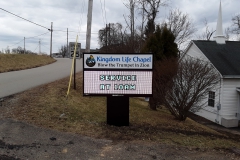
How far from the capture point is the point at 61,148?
4.95m

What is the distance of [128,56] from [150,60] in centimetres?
60

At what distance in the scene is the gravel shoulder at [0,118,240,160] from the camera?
4629 millimetres

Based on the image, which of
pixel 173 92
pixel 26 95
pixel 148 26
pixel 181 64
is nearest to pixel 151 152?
pixel 173 92

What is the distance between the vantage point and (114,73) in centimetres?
671

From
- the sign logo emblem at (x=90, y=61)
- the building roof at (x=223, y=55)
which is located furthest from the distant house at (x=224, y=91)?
the sign logo emblem at (x=90, y=61)

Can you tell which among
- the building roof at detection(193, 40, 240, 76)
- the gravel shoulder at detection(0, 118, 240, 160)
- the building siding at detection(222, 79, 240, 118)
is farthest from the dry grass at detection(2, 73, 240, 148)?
the building roof at detection(193, 40, 240, 76)

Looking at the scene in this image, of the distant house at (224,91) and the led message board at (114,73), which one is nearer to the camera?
the led message board at (114,73)

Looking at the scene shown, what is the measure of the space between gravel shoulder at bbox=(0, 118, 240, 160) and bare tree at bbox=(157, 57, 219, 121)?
3.31 metres

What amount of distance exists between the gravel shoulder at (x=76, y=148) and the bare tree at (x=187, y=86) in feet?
Result: 10.9

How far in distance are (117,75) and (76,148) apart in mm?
2393

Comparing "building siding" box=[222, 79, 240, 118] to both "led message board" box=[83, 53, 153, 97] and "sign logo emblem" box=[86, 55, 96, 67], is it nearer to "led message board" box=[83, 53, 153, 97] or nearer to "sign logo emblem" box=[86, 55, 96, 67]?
"led message board" box=[83, 53, 153, 97]

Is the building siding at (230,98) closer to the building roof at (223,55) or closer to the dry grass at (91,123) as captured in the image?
the building roof at (223,55)

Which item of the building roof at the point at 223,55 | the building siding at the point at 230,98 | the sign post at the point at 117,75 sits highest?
the building roof at the point at 223,55

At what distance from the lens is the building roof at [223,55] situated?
16719 millimetres
